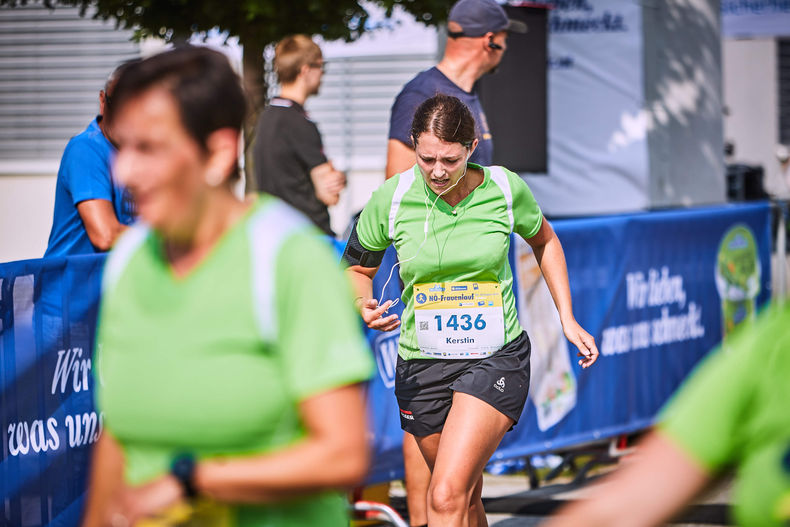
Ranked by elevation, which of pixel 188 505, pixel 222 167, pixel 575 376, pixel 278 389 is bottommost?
pixel 575 376

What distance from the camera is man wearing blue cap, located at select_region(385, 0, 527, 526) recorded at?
5316mm

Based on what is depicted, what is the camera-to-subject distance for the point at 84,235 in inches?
209

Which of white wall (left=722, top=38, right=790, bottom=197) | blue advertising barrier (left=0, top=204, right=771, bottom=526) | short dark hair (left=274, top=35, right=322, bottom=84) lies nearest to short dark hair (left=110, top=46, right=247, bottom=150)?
blue advertising barrier (left=0, top=204, right=771, bottom=526)

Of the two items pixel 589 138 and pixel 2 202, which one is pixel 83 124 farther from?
pixel 589 138

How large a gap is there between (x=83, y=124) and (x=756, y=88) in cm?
1205

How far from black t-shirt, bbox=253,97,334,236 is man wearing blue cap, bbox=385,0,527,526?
32.1 inches

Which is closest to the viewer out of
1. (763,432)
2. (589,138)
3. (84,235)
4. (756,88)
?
(763,432)

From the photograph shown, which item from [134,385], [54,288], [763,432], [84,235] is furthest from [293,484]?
[84,235]

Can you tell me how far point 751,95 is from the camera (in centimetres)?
2145

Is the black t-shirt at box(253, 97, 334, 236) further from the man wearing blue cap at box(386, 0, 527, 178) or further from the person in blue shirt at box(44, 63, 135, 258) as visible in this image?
the person in blue shirt at box(44, 63, 135, 258)

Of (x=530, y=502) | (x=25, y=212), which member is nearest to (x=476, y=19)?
(x=530, y=502)

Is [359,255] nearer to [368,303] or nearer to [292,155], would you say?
[368,303]

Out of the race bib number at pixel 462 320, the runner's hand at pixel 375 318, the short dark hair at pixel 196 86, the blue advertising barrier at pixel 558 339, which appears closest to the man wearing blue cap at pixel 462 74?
the blue advertising barrier at pixel 558 339

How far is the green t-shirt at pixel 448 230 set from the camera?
14.3 feet
